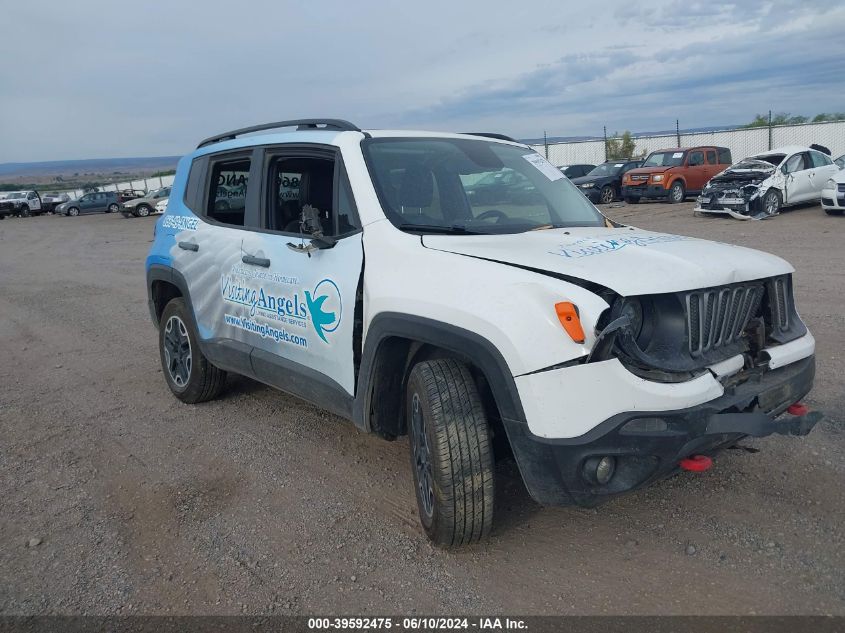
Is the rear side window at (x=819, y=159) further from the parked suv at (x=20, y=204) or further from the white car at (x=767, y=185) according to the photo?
the parked suv at (x=20, y=204)

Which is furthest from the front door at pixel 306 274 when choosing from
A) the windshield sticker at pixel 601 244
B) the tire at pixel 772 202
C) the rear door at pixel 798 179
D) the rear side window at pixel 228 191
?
the rear door at pixel 798 179

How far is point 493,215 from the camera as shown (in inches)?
156

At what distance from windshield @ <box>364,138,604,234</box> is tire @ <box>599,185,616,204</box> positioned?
19911mm

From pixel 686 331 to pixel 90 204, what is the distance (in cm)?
4693

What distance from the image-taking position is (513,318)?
2.87m

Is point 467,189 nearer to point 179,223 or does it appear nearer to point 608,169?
point 179,223

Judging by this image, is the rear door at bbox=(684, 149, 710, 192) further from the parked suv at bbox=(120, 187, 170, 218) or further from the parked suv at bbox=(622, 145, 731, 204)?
the parked suv at bbox=(120, 187, 170, 218)

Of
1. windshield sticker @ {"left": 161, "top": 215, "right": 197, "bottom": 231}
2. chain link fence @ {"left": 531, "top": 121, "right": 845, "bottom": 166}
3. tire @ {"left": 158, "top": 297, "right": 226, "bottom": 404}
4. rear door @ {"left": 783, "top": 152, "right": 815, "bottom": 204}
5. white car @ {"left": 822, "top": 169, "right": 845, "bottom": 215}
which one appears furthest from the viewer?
chain link fence @ {"left": 531, "top": 121, "right": 845, "bottom": 166}

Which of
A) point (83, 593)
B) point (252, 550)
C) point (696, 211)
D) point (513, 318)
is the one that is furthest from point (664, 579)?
point (696, 211)

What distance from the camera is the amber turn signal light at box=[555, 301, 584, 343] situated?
278cm

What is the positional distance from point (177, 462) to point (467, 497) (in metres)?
2.26

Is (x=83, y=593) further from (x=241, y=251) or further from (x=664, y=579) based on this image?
(x=664, y=579)

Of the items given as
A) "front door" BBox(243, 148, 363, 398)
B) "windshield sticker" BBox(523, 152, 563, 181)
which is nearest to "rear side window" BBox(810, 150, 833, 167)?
"windshield sticker" BBox(523, 152, 563, 181)

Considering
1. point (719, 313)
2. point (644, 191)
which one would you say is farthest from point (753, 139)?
point (719, 313)
